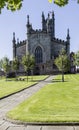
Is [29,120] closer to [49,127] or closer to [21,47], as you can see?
[49,127]

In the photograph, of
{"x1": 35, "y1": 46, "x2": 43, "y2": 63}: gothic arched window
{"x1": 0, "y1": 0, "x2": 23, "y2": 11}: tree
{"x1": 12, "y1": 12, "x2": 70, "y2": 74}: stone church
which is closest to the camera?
{"x1": 0, "y1": 0, "x2": 23, "y2": 11}: tree

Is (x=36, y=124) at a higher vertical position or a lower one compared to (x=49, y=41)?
lower

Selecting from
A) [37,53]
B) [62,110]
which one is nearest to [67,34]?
[37,53]

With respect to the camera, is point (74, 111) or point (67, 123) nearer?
point (67, 123)

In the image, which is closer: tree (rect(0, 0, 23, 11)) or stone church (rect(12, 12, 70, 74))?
tree (rect(0, 0, 23, 11))

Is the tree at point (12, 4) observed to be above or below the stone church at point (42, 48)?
below

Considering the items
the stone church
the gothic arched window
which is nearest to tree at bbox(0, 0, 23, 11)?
the stone church

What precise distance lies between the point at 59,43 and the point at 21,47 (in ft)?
52.7

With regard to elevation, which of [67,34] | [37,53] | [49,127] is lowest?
[49,127]

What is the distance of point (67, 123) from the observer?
13.8m

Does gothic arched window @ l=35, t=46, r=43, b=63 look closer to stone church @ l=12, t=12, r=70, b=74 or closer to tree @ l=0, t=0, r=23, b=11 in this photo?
stone church @ l=12, t=12, r=70, b=74

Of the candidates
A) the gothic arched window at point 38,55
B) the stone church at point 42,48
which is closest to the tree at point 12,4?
the stone church at point 42,48

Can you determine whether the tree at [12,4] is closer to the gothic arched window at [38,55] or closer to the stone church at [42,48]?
the stone church at [42,48]

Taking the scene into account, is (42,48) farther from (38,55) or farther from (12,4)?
(12,4)
